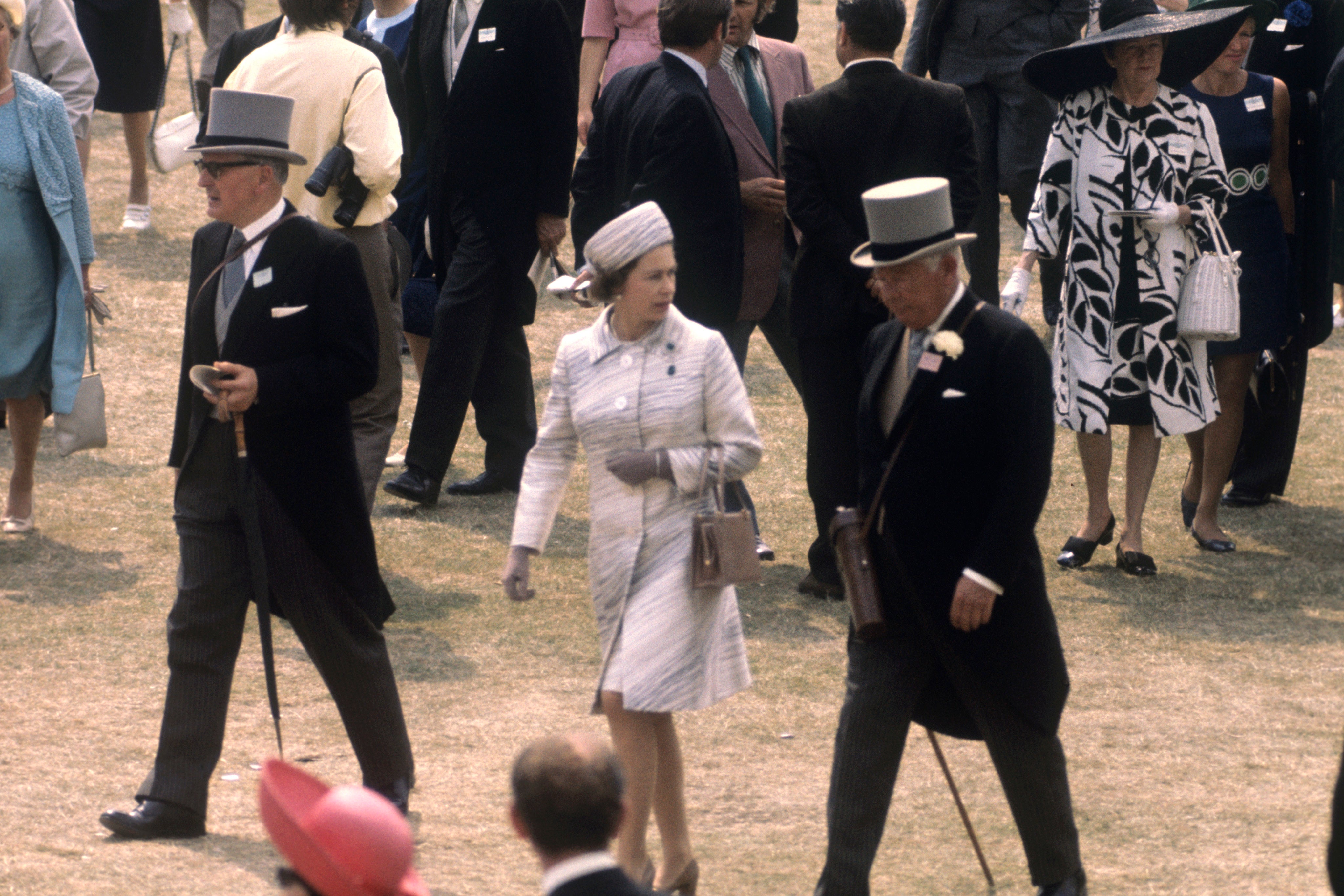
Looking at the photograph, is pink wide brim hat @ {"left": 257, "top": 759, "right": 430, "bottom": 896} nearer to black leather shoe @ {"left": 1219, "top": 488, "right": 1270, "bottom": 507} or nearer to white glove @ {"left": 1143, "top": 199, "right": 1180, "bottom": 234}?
white glove @ {"left": 1143, "top": 199, "right": 1180, "bottom": 234}

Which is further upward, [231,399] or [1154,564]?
[231,399]

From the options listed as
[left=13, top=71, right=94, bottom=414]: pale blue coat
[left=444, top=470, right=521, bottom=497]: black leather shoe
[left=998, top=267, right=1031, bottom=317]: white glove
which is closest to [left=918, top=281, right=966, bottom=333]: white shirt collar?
[left=998, top=267, right=1031, bottom=317]: white glove

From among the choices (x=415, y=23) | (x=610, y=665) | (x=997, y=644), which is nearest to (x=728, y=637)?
(x=610, y=665)

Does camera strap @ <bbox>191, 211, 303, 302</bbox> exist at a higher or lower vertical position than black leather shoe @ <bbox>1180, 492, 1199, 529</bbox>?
higher

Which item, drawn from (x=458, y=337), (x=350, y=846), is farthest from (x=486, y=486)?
(x=350, y=846)

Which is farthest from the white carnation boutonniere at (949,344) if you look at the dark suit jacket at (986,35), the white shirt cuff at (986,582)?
the dark suit jacket at (986,35)

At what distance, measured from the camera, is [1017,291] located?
6.91m

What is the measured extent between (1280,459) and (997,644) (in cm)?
A: 492

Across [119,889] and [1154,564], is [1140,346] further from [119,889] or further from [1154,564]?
[119,889]

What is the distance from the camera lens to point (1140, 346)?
768 centimetres

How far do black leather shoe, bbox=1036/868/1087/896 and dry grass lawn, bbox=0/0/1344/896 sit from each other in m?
0.36

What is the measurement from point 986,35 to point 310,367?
5.77 m

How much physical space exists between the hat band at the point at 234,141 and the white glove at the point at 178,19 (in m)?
7.53

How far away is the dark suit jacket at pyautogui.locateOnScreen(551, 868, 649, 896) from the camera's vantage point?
9.35 ft
